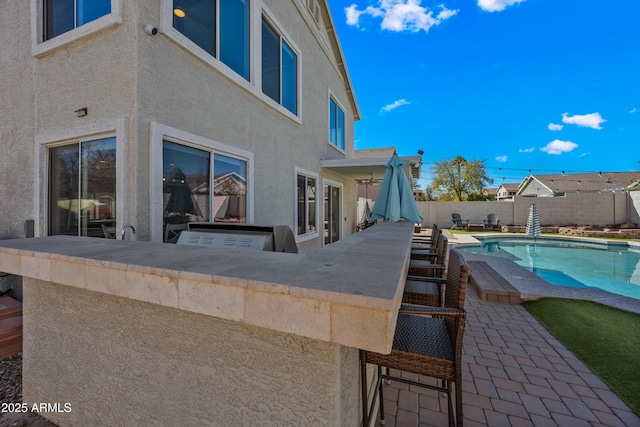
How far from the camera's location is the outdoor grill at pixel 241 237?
9.52 feet

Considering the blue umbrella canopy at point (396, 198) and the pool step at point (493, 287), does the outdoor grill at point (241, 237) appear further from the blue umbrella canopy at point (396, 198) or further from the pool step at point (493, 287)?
the pool step at point (493, 287)

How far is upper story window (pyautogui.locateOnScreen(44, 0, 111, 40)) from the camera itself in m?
3.63

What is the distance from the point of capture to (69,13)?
12.8 feet

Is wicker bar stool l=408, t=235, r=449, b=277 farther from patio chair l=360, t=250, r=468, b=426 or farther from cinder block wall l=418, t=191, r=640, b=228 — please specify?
cinder block wall l=418, t=191, r=640, b=228

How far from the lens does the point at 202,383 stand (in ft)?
5.86

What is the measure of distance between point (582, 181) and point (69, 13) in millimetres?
54186

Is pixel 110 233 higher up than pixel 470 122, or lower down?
lower down

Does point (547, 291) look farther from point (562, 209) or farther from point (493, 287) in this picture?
point (562, 209)

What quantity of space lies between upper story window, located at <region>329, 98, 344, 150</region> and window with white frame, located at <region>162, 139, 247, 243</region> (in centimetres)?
624

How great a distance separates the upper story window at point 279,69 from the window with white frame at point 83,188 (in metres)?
3.57

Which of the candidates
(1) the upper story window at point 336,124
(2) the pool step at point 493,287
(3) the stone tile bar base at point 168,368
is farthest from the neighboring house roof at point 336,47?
(3) the stone tile bar base at point 168,368

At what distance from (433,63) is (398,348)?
95.7 feet

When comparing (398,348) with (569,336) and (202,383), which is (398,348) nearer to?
(202,383)

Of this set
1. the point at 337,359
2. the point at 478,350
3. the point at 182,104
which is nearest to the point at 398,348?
the point at 337,359
